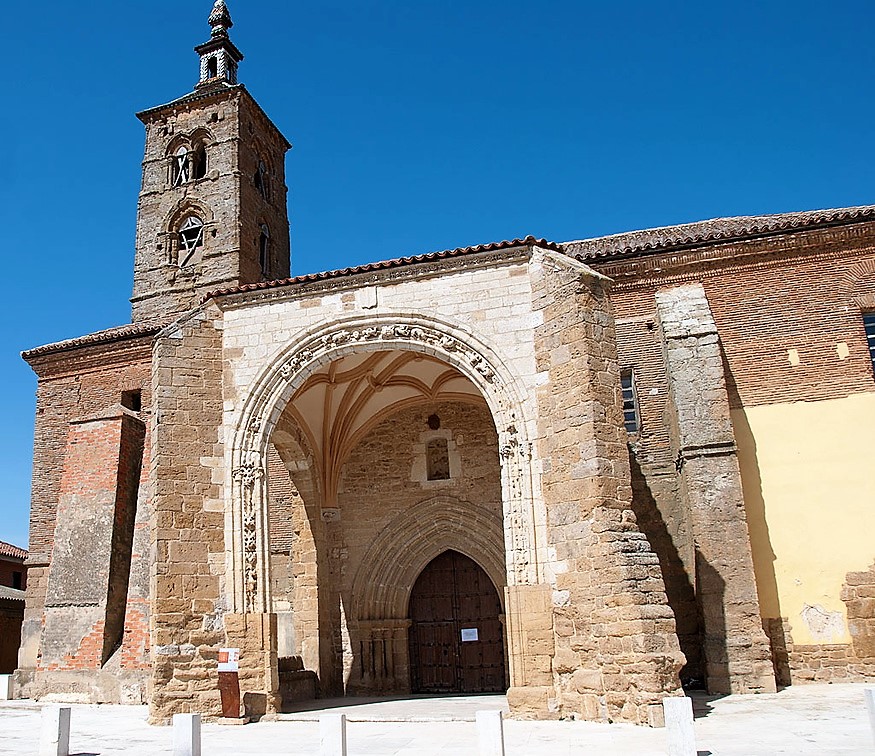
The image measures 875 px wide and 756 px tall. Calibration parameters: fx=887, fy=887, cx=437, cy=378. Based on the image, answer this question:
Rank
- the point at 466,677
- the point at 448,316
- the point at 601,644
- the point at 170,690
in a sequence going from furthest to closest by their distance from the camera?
the point at 466,677, the point at 448,316, the point at 170,690, the point at 601,644

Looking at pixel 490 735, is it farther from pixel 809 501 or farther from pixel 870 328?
pixel 870 328

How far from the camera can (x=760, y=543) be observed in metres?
13.2

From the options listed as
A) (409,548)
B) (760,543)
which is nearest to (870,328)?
(760,543)

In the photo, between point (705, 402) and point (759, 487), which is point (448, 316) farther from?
point (759, 487)

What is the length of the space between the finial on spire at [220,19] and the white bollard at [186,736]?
24.5 metres

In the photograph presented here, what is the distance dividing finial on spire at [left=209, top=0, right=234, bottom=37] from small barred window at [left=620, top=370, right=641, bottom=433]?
18917 millimetres

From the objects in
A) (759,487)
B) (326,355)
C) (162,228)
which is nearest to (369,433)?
(326,355)

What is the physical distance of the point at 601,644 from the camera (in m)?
9.77

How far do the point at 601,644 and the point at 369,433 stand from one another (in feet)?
23.7

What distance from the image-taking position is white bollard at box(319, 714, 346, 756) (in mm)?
6797

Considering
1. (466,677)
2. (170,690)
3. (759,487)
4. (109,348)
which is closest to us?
(170,690)

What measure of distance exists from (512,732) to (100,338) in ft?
46.6

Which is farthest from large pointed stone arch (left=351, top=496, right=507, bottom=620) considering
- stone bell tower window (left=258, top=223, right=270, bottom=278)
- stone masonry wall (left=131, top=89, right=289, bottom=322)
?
stone bell tower window (left=258, top=223, right=270, bottom=278)

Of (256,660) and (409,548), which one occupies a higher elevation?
(409,548)
